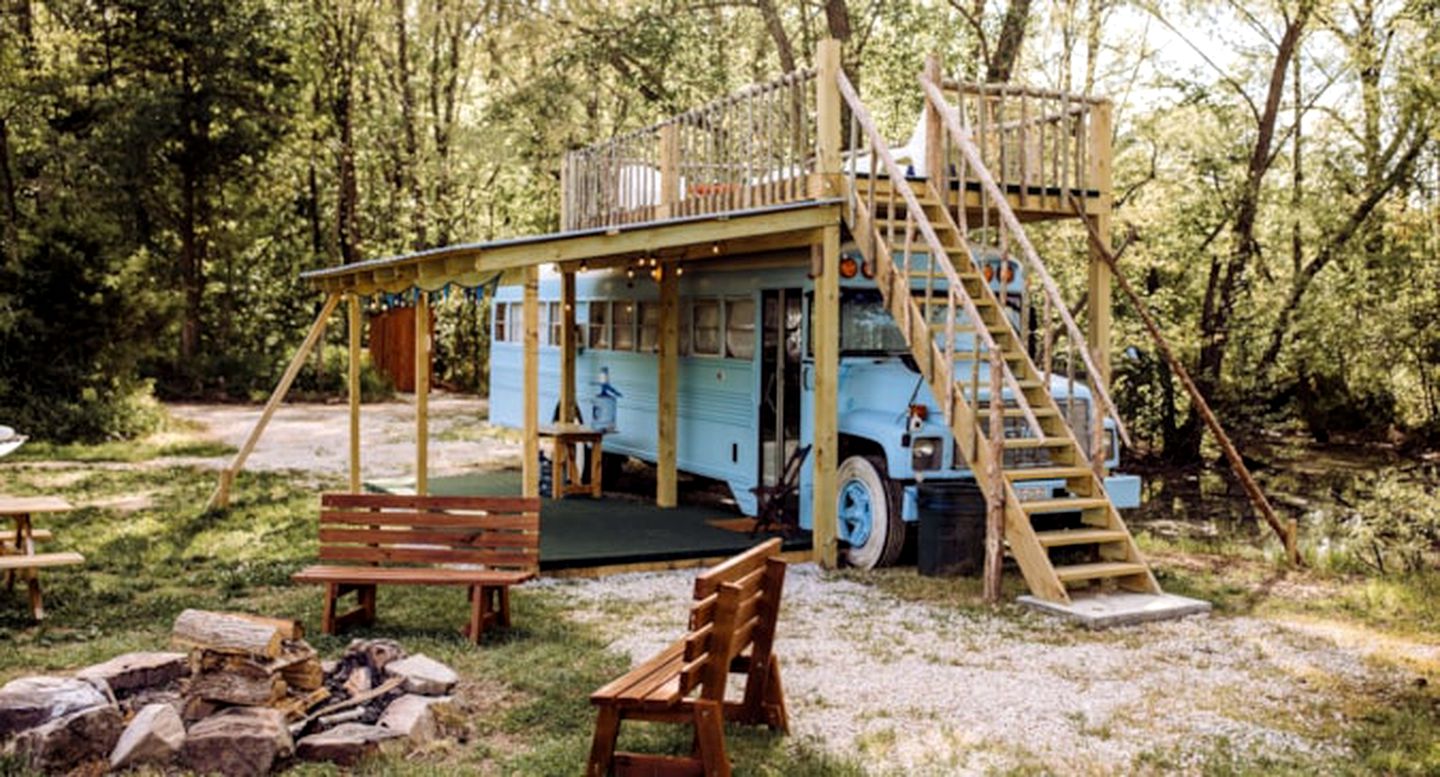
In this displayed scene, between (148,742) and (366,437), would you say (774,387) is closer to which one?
(148,742)

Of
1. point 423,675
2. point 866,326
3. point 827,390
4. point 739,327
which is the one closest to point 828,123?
point 866,326

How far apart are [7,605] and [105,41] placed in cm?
2209

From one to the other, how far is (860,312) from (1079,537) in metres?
2.93

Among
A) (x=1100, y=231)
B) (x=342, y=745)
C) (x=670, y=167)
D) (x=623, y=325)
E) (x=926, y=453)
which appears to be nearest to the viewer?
(x=342, y=745)

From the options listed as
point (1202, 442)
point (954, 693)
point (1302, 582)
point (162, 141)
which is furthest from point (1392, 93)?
point (162, 141)

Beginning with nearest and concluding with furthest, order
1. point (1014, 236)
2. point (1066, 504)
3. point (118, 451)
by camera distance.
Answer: point (1066, 504), point (1014, 236), point (118, 451)

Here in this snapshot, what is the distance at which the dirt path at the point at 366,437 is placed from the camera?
17.6 meters

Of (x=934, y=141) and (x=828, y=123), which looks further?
(x=934, y=141)

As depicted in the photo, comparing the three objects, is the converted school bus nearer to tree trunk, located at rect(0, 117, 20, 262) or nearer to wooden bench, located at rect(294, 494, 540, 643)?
wooden bench, located at rect(294, 494, 540, 643)

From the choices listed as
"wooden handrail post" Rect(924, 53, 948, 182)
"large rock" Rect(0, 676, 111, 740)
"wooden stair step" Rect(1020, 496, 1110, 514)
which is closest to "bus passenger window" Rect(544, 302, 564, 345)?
"wooden handrail post" Rect(924, 53, 948, 182)

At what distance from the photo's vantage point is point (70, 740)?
5484 millimetres

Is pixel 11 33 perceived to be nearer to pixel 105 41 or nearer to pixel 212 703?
pixel 105 41

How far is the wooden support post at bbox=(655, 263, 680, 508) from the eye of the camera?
1327cm

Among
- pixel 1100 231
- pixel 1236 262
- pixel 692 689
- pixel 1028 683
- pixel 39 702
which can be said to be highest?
pixel 1236 262
